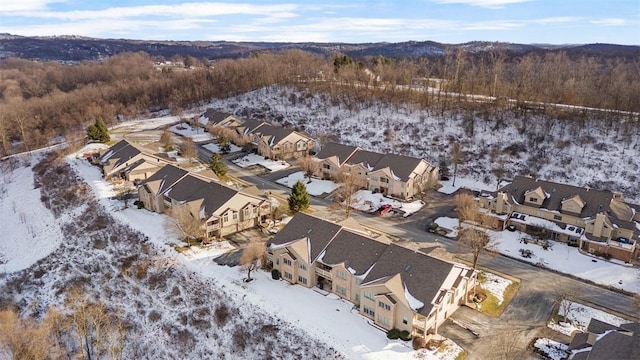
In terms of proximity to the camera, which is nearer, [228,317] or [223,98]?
[228,317]

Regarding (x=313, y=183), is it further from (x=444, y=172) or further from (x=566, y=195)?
(x=566, y=195)

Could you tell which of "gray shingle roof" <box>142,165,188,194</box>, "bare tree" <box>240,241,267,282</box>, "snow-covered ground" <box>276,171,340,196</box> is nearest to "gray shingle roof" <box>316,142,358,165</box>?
"snow-covered ground" <box>276,171,340,196</box>

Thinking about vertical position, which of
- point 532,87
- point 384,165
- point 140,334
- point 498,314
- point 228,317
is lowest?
point 140,334

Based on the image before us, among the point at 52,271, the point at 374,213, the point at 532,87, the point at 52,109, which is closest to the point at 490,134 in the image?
the point at 532,87

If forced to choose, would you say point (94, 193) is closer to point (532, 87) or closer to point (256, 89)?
point (256, 89)

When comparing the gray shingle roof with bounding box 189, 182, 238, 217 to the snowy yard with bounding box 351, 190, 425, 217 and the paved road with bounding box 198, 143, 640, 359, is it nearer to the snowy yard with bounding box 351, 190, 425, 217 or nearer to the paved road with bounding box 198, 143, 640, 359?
the paved road with bounding box 198, 143, 640, 359

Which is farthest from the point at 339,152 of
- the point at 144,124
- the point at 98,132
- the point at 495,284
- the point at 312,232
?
the point at 144,124
